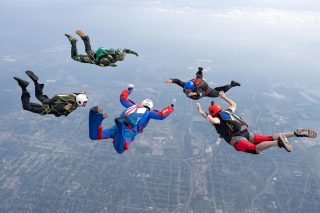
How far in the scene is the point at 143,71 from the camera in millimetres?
175250

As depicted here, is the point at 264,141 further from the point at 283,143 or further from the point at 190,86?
the point at 190,86

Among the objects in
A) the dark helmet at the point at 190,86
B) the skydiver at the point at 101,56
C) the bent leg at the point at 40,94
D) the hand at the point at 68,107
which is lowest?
the hand at the point at 68,107

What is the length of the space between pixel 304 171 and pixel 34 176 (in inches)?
3162

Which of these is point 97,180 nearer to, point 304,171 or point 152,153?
point 152,153

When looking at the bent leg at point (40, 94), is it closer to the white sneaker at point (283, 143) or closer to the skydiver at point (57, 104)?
the skydiver at point (57, 104)

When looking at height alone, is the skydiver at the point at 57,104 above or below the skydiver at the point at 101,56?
below

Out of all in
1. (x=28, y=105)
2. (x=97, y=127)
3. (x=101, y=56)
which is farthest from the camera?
(x=101, y=56)

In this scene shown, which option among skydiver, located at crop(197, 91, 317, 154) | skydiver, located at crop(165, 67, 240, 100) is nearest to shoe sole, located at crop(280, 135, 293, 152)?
skydiver, located at crop(197, 91, 317, 154)

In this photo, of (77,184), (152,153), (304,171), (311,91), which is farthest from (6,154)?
(311,91)

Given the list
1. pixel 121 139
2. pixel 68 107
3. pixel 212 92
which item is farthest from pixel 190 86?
pixel 68 107

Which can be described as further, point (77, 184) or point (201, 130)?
point (201, 130)

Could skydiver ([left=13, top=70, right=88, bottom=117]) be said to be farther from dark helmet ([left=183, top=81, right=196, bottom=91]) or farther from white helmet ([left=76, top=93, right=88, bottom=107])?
dark helmet ([left=183, top=81, right=196, bottom=91])

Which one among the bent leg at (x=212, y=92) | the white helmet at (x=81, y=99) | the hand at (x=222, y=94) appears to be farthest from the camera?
the bent leg at (x=212, y=92)

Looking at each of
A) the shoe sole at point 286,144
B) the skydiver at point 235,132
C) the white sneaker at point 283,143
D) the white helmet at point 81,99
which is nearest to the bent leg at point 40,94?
the white helmet at point 81,99
